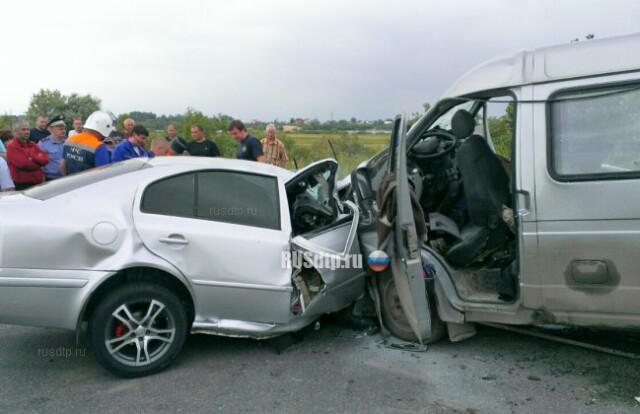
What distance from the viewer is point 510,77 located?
4059 millimetres

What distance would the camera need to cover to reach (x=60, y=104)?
35.4m

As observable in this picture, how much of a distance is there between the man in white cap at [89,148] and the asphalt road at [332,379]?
7.56ft

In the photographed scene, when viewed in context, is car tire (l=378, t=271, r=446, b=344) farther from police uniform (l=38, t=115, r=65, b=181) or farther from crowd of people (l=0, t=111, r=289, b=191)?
police uniform (l=38, t=115, r=65, b=181)

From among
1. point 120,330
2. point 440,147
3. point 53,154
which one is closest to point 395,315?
point 440,147

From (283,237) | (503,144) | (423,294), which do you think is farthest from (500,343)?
(503,144)

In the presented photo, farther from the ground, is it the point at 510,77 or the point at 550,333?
the point at 510,77

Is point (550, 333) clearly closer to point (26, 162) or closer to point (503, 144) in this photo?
point (503, 144)

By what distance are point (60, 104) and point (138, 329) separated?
35525mm

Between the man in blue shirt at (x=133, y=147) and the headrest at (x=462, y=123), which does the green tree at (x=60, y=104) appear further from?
the headrest at (x=462, y=123)

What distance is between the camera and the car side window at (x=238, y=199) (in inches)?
165

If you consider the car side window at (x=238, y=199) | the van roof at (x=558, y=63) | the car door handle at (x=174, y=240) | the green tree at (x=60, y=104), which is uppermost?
the green tree at (x=60, y=104)

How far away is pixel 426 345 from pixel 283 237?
4.73ft

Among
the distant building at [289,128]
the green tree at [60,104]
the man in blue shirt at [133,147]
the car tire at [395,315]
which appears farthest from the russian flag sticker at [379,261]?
the green tree at [60,104]

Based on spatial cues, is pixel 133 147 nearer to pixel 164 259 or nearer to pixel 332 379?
pixel 164 259
